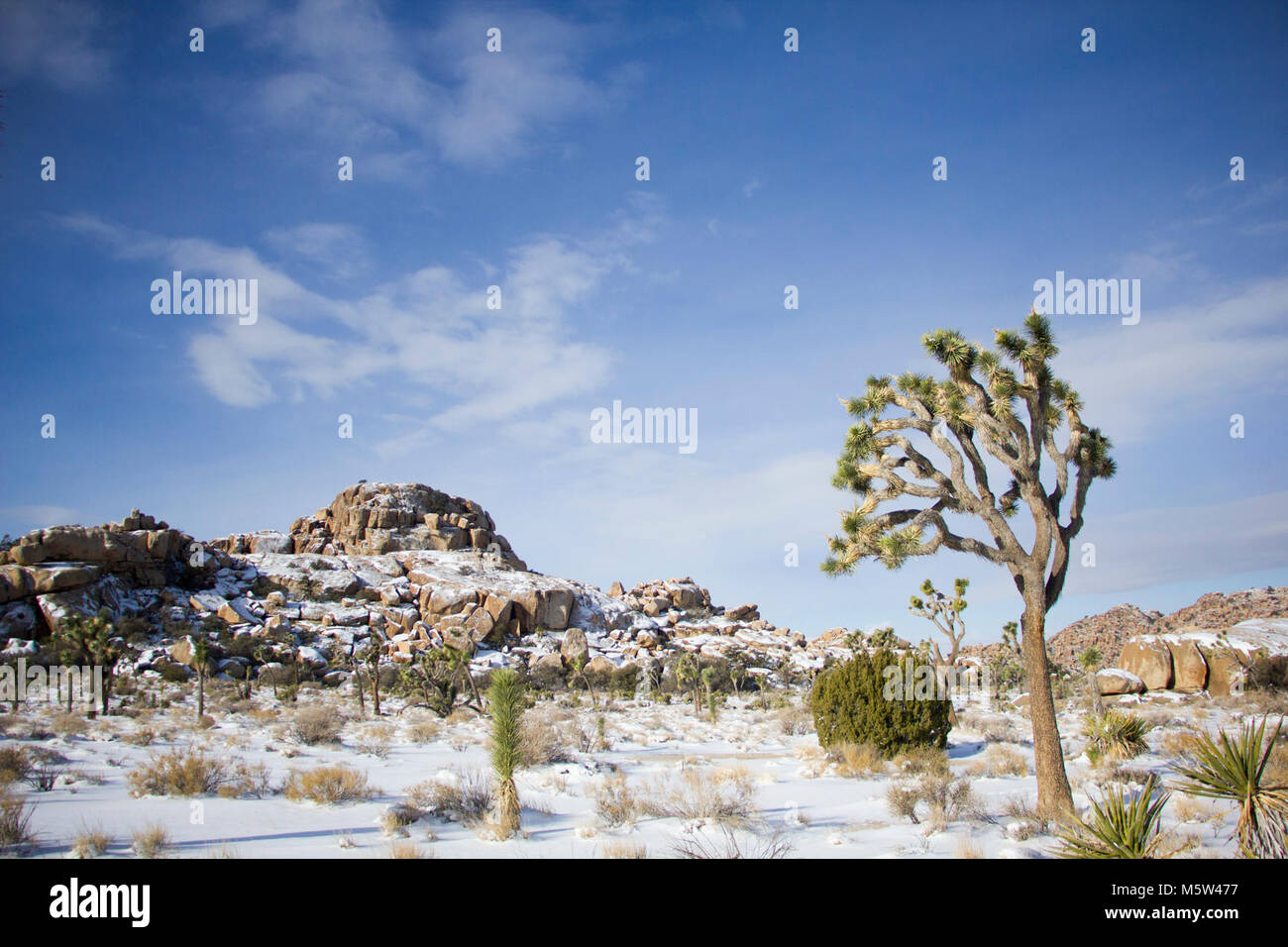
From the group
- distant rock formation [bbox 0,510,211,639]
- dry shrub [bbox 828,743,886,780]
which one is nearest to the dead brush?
dry shrub [bbox 828,743,886,780]

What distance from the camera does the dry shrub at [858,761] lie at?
1477cm

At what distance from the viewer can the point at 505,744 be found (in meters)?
9.87

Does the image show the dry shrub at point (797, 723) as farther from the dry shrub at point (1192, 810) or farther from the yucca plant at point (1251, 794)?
the yucca plant at point (1251, 794)

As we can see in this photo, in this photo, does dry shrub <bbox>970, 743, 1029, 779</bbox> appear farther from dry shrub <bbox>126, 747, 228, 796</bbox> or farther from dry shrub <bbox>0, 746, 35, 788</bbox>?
dry shrub <bbox>0, 746, 35, 788</bbox>

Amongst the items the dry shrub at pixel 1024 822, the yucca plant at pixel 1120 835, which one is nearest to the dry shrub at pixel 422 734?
the dry shrub at pixel 1024 822

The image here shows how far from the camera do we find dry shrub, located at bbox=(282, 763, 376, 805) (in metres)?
10.9

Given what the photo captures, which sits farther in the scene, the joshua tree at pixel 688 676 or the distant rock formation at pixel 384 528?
the distant rock formation at pixel 384 528

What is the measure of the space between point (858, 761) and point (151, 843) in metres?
12.9

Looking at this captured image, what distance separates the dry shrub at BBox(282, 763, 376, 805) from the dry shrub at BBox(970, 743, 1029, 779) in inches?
472

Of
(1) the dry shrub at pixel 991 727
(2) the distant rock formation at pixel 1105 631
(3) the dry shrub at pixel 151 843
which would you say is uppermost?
(3) the dry shrub at pixel 151 843

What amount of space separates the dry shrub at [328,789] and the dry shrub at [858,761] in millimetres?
9746
